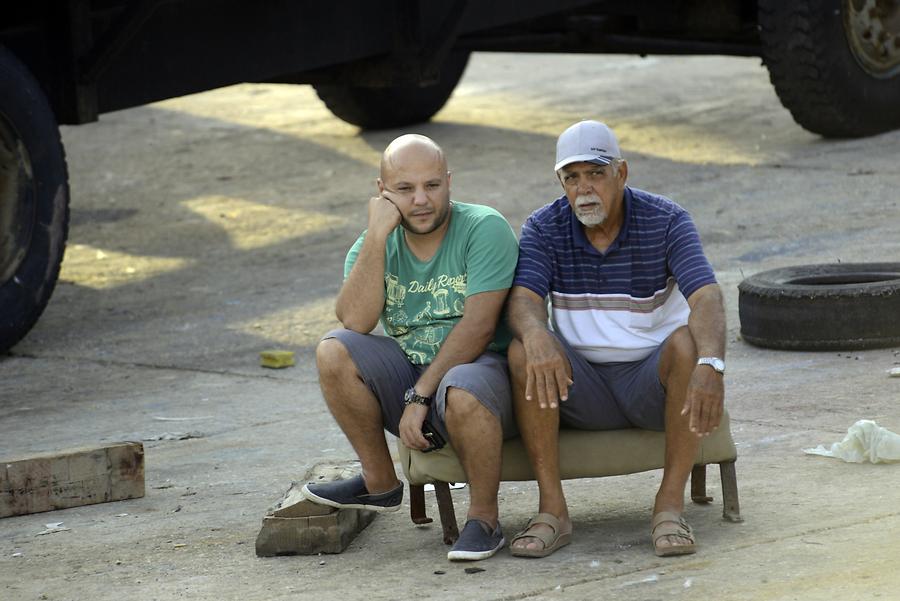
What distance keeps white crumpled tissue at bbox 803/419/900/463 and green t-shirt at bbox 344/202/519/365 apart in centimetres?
115

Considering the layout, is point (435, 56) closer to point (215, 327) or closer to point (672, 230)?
point (215, 327)

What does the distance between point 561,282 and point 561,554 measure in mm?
777

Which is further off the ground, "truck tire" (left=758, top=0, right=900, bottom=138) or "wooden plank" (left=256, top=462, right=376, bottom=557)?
"truck tire" (left=758, top=0, right=900, bottom=138)

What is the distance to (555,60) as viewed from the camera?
16.2 meters

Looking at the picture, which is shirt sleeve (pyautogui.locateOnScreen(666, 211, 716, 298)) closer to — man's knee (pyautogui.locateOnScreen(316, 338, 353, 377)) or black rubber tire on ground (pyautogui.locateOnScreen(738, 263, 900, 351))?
man's knee (pyautogui.locateOnScreen(316, 338, 353, 377))

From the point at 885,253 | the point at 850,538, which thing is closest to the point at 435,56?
the point at 885,253

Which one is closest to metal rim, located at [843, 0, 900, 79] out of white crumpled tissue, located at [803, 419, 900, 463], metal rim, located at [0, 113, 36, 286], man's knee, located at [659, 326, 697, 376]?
metal rim, located at [0, 113, 36, 286]

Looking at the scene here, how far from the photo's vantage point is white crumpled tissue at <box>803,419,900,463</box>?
193 inches

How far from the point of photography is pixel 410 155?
15.1ft

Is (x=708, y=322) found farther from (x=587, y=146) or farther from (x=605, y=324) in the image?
(x=587, y=146)

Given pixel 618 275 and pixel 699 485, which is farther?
pixel 699 485

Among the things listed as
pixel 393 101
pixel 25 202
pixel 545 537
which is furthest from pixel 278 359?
pixel 393 101

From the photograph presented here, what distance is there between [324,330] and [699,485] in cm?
325

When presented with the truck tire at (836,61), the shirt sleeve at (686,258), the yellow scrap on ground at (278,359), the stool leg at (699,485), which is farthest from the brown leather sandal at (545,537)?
the truck tire at (836,61)
